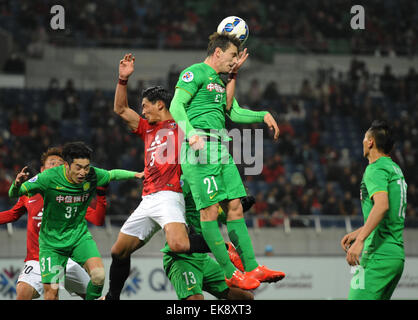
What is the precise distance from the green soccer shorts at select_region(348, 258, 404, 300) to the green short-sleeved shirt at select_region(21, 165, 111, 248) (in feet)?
11.0

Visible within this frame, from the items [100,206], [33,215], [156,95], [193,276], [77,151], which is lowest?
[193,276]

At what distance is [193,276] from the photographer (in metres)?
7.09

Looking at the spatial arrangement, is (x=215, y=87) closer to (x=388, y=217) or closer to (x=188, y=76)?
(x=188, y=76)

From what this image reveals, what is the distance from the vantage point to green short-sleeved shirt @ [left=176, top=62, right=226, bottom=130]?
6.54 metres

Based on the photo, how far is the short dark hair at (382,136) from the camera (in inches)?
241

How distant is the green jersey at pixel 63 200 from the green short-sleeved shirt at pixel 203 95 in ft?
5.17

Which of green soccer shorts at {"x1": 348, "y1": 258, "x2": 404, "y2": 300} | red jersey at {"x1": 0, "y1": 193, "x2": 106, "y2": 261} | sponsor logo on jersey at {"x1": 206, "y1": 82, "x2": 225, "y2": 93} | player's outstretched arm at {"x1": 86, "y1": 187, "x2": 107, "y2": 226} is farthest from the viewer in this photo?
red jersey at {"x1": 0, "y1": 193, "x2": 106, "y2": 261}

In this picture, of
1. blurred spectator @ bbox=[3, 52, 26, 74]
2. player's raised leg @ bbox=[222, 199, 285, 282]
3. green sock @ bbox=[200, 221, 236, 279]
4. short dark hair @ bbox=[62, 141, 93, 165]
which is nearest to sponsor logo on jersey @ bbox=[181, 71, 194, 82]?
player's raised leg @ bbox=[222, 199, 285, 282]

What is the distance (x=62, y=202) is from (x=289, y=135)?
527 inches

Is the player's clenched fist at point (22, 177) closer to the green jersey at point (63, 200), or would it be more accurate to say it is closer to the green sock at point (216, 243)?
the green jersey at point (63, 200)

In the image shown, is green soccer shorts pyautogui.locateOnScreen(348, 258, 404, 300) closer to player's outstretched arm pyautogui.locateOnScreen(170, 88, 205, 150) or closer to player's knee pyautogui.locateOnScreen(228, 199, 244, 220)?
player's knee pyautogui.locateOnScreen(228, 199, 244, 220)

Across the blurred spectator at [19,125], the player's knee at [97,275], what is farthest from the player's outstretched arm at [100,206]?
the blurred spectator at [19,125]

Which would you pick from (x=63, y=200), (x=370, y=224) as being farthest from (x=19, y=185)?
(x=370, y=224)
